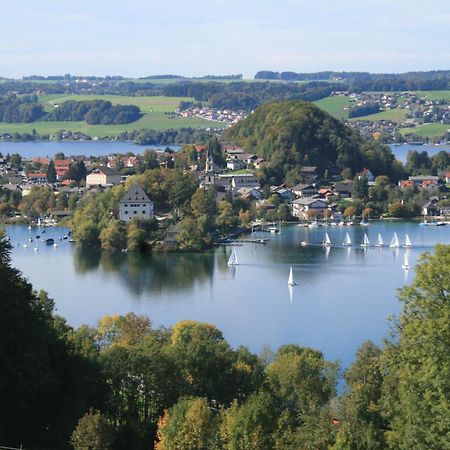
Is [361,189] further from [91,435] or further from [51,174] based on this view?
[91,435]

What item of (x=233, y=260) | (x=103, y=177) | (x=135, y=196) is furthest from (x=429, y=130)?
(x=233, y=260)

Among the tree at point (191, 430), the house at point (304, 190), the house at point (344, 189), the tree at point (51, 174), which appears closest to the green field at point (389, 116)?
the house at point (344, 189)

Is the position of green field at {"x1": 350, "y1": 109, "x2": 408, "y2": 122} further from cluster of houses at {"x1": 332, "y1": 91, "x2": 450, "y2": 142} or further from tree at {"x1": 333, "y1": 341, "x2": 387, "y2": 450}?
tree at {"x1": 333, "y1": 341, "x2": 387, "y2": 450}

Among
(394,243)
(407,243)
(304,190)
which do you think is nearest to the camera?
(407,243)

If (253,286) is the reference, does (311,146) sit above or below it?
above

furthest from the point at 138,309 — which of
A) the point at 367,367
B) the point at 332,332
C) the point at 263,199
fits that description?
the point at 263,199

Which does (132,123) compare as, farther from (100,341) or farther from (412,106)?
(100,341)

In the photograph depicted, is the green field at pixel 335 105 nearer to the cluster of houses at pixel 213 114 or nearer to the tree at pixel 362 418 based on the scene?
the cluster of houses at pixel 213 114

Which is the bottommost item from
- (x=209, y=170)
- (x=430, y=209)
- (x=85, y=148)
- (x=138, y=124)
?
(x=85, y=148)
